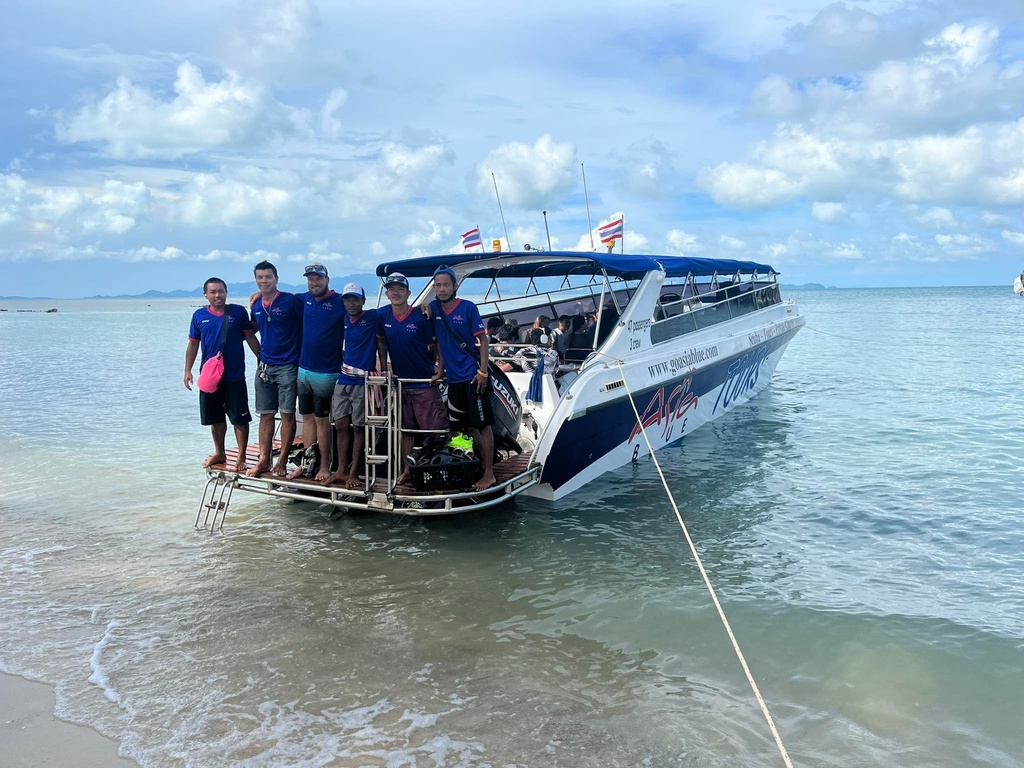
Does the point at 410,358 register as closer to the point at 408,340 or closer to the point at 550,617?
the point at 408,340

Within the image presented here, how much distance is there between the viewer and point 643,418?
8.22m

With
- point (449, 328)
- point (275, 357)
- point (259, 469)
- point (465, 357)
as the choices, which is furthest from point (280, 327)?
point (465, 357)

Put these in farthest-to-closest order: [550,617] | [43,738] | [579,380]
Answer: [579,380], [550,617], [43,738]

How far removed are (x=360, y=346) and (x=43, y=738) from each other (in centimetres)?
328

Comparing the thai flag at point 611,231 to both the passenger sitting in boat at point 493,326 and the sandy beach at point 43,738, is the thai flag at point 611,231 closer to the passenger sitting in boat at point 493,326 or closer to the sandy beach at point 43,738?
the passenger sitting in boat at point 493,326

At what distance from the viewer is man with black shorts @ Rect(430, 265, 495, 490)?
5.84 m

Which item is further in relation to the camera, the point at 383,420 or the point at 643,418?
the point at 643,418

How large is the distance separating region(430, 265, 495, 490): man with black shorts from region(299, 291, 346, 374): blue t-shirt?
0.79 metres

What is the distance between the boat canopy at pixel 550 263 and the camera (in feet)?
25.0

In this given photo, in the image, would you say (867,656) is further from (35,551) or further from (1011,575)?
(35,551)

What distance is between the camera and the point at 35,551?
624 cm

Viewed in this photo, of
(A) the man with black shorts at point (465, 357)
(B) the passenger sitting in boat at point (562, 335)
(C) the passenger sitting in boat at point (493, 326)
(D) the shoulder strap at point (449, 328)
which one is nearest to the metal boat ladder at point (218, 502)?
(A) the man with black shorts at point (465, 357)

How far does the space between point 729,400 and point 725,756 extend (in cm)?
846

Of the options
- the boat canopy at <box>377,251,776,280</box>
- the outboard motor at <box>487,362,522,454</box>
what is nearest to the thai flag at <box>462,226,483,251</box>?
the boat canopy at <box>377,251,776,280</box>
